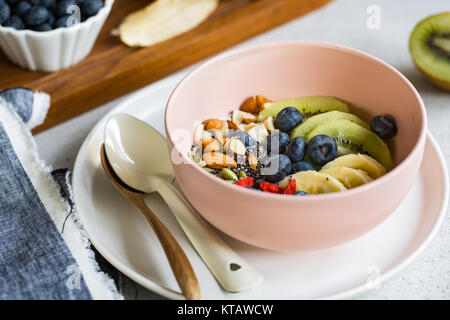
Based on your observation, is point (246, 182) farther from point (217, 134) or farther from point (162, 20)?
point (162, 20)

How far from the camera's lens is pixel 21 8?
1016 millimetres

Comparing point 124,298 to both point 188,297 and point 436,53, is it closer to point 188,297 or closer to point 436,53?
point 188,297

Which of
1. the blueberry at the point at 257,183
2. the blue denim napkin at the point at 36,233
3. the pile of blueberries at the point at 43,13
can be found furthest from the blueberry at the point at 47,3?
the blueberry at the point at 257,183

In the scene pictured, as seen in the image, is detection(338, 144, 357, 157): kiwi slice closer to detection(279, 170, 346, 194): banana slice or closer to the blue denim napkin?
detection(279, 170, 346, 194): banana slice

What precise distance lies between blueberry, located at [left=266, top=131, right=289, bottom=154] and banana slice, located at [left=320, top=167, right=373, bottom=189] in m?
0.10

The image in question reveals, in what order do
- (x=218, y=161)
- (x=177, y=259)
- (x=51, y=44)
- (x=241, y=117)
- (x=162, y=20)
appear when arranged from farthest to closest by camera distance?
(x=162, y=20) → (x=51, y=44) → (x=241, y=117) → (x=218, y=161) → (x=177, y=259)

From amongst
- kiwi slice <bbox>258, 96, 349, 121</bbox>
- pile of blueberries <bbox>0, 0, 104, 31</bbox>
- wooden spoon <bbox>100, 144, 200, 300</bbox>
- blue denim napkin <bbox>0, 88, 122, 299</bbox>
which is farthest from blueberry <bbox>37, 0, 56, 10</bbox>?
kiwi slice <bbox>258, 96, 349, 121</bbox>

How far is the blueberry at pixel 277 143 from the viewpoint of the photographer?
2.53 ft

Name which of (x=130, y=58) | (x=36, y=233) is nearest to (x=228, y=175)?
(x=36, y=233)

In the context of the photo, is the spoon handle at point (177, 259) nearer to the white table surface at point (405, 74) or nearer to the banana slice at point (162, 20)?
the white table surface at point (405, 74)

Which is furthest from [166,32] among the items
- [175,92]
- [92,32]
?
[175,92]

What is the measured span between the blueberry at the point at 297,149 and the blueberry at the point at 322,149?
12 mm

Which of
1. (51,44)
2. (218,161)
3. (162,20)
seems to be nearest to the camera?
(218,161)

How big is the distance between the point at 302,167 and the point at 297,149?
0.04 m
